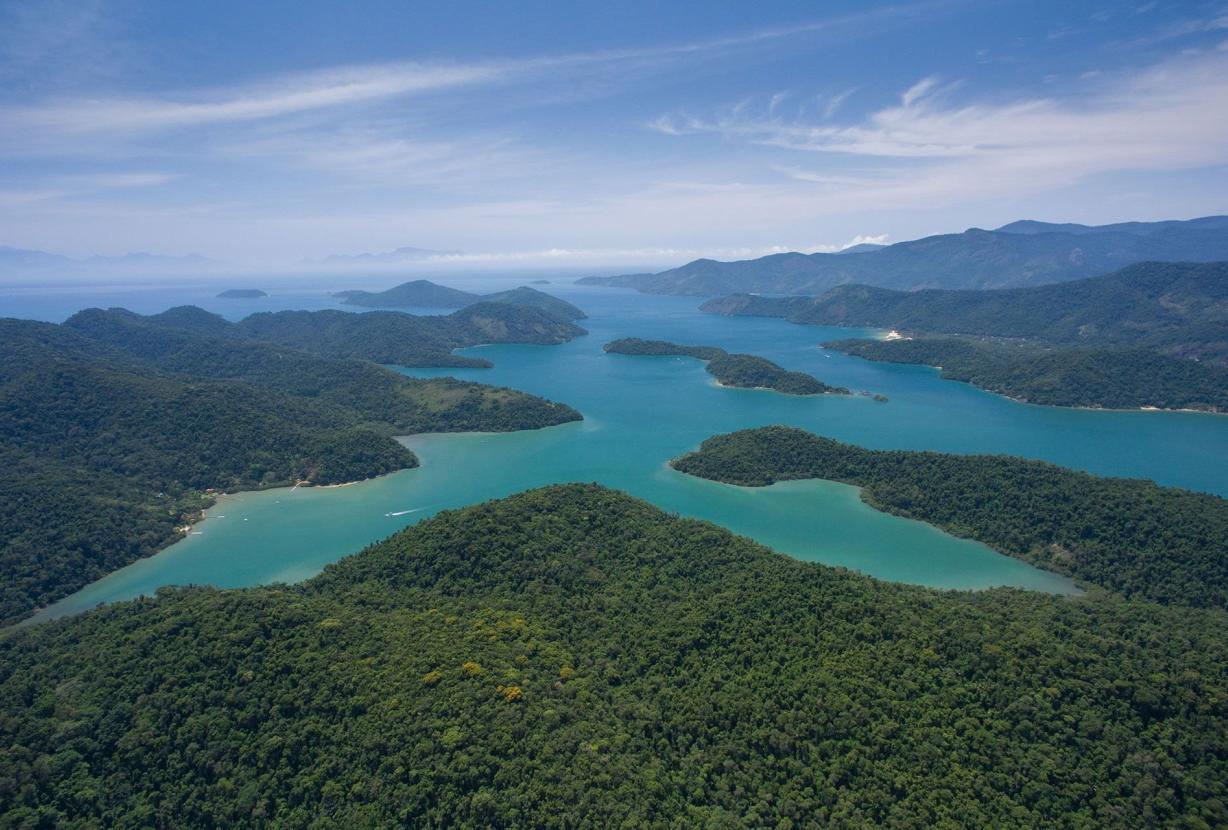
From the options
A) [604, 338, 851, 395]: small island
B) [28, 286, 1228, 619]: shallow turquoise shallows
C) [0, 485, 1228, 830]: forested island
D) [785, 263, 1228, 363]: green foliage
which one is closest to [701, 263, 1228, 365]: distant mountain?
[785, 263, 1228, 363]: green foliage

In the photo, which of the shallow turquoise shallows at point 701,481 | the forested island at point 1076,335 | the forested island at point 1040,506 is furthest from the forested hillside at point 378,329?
the forested island at point 1040,506

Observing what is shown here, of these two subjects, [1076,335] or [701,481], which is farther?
[1076,335]

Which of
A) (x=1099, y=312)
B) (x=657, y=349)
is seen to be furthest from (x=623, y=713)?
(x=1099, y=312)

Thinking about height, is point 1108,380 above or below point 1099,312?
below

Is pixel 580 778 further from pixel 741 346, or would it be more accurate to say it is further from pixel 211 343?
pixel 741 346

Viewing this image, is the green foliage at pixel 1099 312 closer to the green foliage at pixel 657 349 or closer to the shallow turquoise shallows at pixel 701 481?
the shallow turquoise shallows at pixel 701 481

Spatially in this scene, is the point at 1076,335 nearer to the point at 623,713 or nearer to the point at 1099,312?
the point at 1099,312

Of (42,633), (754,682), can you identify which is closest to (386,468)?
(42,633)

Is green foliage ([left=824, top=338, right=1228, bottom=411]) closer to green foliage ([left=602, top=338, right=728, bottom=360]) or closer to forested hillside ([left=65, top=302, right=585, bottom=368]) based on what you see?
green foliage ([left=602, top=338, right=728, bottom=360])
